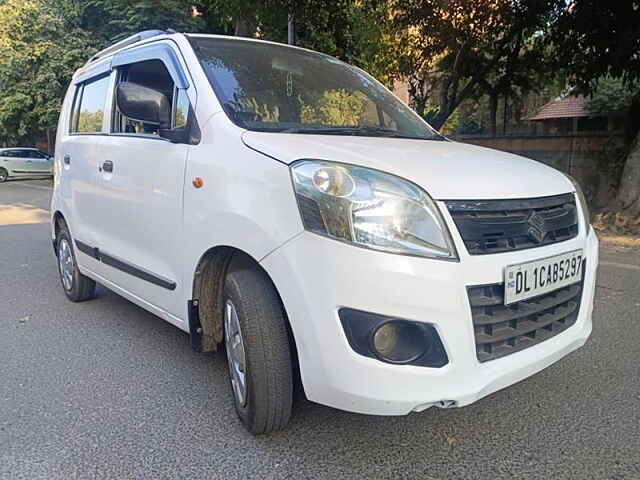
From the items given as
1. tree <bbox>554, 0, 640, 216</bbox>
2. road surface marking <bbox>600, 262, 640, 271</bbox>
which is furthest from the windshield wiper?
tree <bbox>554, 0, 640, 216</bbox>

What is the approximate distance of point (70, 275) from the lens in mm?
4609

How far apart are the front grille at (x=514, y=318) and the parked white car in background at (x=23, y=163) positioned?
80.6 ft

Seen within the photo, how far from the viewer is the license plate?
203 cm

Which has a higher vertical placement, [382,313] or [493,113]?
[493,113]

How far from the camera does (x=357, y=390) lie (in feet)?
6.33

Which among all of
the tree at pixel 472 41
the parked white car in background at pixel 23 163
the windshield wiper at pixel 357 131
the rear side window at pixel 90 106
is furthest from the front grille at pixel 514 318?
the parked white car in background at pixel 23 163

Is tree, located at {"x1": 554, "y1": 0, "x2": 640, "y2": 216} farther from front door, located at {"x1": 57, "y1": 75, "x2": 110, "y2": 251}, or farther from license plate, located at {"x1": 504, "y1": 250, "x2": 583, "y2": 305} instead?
front door, located at {"x1": 57, "y1": 75, "x2": 110, "y2": 251}

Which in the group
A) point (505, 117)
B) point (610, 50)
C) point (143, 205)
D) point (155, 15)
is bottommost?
point (143, 205)

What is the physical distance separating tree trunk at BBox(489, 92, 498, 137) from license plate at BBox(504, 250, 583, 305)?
9.55 m

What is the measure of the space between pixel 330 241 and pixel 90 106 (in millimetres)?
3050

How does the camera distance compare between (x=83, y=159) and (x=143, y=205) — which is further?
(x=83, y=159)

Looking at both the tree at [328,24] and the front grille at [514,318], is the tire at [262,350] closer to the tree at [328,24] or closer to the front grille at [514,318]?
the front grille at [514,318]

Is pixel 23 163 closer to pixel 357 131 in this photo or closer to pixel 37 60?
pixel 37 60

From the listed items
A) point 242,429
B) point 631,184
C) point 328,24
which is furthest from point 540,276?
point 328,24
